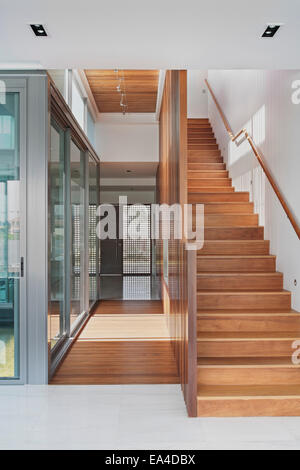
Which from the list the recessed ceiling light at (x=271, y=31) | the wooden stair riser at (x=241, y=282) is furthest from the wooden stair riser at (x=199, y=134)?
the recessed ceiling light at (x=271, y=31)

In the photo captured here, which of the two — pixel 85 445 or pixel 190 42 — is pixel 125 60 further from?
pixel 85 445

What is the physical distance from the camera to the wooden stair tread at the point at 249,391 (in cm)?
289

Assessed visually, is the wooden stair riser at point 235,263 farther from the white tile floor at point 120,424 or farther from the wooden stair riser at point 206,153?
the wooden stair riser at point 206,153

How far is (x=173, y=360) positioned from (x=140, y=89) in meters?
4.34

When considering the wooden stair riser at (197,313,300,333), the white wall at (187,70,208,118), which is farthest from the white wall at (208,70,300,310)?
the white wall at (187,70,208,118)

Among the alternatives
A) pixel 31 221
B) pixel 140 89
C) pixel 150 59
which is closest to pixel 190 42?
pixel 150 59

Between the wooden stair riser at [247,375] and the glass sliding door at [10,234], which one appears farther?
the glass sliding door at [10,234]

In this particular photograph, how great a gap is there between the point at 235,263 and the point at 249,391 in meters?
1.67

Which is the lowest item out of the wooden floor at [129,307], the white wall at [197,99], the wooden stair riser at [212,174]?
the wooden floor at [129,307]

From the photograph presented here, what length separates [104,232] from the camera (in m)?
12.6

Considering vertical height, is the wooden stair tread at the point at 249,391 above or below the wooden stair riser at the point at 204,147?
below

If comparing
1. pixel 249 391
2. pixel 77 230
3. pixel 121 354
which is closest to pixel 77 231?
pixel 77 230

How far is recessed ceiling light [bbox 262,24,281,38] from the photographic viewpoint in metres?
2.64

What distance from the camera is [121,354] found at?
4.20 meters
